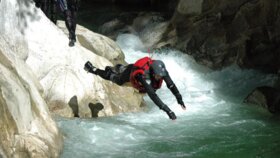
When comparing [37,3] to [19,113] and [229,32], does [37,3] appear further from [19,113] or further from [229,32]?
[229,32]

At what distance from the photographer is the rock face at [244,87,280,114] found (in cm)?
1298

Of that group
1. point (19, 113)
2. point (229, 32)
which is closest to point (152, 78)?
point (19, 113)

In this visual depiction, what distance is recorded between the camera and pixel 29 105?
339 inches

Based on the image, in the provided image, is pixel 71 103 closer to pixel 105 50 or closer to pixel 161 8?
pixel 105 50

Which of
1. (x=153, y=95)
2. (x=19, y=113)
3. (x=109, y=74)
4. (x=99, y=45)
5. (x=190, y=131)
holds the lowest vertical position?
(x=19, y=113)

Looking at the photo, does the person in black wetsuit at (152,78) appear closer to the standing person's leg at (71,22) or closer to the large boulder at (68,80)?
the large boulder at (68,80)

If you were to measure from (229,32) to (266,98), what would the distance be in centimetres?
473

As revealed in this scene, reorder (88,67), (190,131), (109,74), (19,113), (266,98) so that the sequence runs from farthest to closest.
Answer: (266,98)
(88,67)
(190,131)
(109,74)
(19,113)

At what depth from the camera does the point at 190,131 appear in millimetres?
11516

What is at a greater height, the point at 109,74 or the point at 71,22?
the point at 71,22

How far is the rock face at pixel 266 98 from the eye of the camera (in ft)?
42.6

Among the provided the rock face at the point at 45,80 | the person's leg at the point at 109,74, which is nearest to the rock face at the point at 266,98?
the rock face at the point at 45,80

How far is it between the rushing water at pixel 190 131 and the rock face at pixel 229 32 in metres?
1.07

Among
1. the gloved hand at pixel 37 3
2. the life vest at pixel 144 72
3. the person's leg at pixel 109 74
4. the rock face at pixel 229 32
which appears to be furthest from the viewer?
the rock face at pixel 229 32
